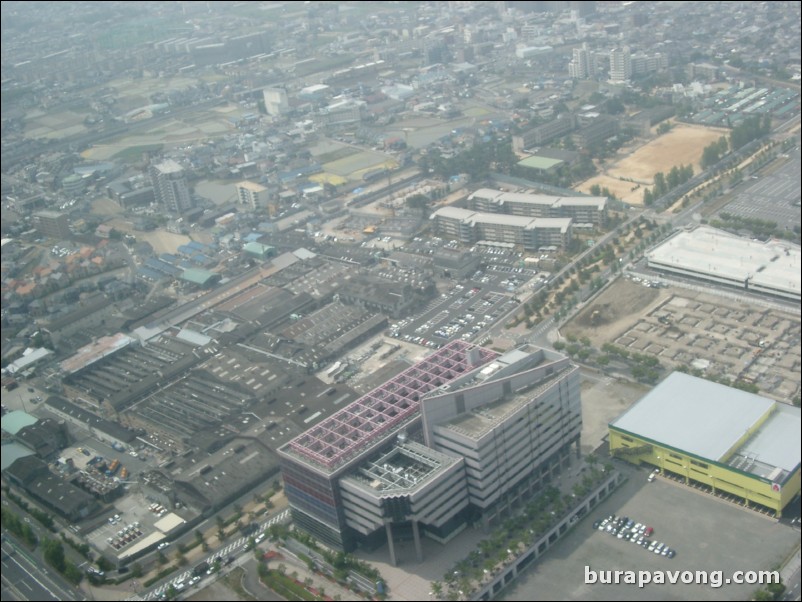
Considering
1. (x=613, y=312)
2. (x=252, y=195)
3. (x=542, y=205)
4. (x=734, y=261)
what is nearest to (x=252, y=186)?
(x=252, y=195)

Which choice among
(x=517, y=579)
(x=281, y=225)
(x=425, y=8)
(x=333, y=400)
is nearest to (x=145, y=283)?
(x=281, y=225)

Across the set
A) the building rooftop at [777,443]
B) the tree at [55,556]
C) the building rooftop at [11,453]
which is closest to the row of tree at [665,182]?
the building rooftop at [777,443]

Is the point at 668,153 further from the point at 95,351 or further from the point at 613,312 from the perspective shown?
the point at 95,351

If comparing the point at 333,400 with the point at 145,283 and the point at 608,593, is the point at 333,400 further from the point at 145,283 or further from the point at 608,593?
the point at 145,283

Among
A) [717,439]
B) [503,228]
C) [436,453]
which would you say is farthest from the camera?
[503,228]

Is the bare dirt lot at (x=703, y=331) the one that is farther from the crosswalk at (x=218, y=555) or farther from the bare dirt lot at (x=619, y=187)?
the crosswalk at (x=218, y=555)

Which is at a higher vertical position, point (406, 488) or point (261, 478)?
point (406, 488)

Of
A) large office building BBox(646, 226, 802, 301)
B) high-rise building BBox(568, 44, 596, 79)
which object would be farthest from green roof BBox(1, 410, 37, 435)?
high-rise building BBox(568, 44, 596, 79)
